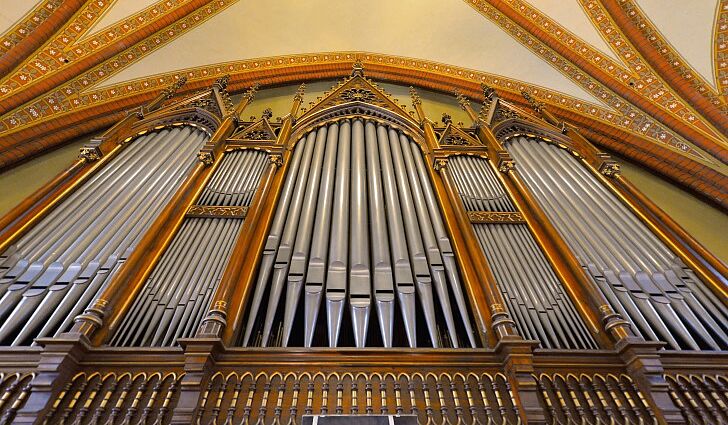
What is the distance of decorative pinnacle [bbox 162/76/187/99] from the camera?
645 centimetres

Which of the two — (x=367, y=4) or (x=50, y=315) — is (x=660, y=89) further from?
(x=50, y=315)

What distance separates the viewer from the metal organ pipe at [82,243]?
2.81 m

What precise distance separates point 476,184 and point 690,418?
2.82m

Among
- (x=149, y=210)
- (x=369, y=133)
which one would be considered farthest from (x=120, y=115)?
(x=369, y=133)

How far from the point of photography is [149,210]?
12.9 ft

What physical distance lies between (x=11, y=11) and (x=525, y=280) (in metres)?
6.95

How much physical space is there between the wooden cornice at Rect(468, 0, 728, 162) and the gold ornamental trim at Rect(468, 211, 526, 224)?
12.1 ft

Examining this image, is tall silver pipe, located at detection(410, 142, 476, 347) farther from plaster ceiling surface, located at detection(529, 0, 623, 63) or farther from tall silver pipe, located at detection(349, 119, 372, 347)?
plaster ceiling surface, located at detection(529, 0, 623, 63)

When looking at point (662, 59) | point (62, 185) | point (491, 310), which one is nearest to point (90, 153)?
point (62, 185)

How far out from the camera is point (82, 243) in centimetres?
345

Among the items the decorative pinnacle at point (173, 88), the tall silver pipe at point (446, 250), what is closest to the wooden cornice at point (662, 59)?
the tall silver pipe at point (446, 250)

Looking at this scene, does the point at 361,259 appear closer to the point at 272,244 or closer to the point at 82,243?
the point at 272,244

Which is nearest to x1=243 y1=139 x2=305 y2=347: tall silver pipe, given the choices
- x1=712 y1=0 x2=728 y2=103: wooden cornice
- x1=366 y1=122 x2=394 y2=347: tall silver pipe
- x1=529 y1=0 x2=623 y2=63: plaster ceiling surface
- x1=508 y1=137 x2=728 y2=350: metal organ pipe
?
x1=366 y1=122 x2=394 y2=347: tall silver pipe

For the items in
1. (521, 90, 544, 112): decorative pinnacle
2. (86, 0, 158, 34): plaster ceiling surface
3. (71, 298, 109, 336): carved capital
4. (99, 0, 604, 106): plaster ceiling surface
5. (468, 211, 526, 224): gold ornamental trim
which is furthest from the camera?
(99, 0, 604, 106): plaster ceiling surface
